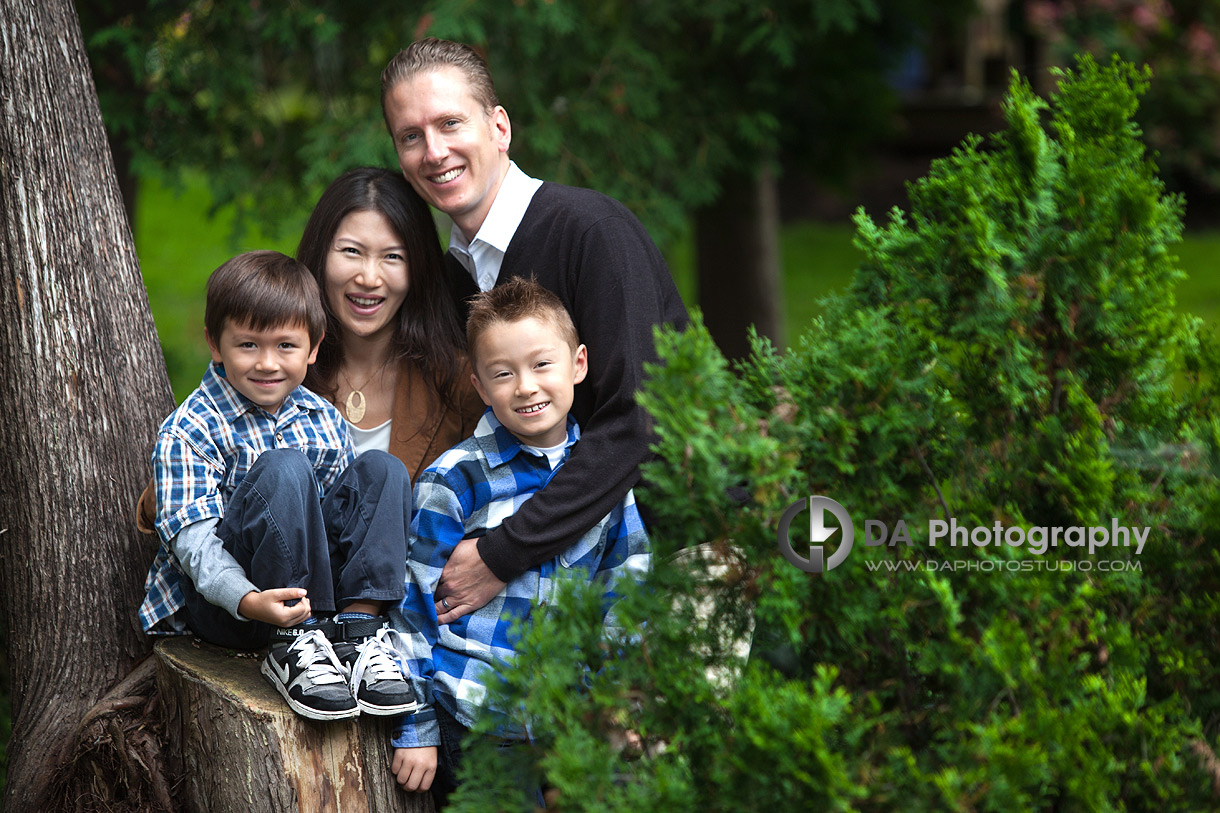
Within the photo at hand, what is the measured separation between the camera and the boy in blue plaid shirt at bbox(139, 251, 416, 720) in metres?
2.33

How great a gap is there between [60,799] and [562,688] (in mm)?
1647

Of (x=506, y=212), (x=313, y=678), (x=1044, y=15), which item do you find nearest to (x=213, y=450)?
(x=313, y=678)

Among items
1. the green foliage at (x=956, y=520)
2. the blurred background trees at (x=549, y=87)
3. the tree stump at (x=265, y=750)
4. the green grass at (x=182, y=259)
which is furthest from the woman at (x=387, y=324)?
the green grass at (x=182, y=259)

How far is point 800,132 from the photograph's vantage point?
20.6 feet

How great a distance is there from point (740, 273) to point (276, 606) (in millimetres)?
5602

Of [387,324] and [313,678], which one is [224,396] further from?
[313,678]

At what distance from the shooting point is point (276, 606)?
2.29 meters

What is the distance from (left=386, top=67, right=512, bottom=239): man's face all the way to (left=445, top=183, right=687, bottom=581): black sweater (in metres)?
0.17

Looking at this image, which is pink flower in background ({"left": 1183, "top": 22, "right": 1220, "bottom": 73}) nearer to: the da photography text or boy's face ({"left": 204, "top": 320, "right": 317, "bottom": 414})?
the da photography text

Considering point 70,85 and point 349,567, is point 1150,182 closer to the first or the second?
point 349,567

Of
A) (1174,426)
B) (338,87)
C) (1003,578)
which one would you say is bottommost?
(1003,578)

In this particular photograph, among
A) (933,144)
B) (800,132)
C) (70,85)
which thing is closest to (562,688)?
(70,85)

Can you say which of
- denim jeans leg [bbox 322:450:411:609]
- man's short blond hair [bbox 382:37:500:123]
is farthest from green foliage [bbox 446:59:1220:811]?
man's short blond hair [bbox 382:37:500:123]

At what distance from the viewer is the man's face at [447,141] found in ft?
9.34
